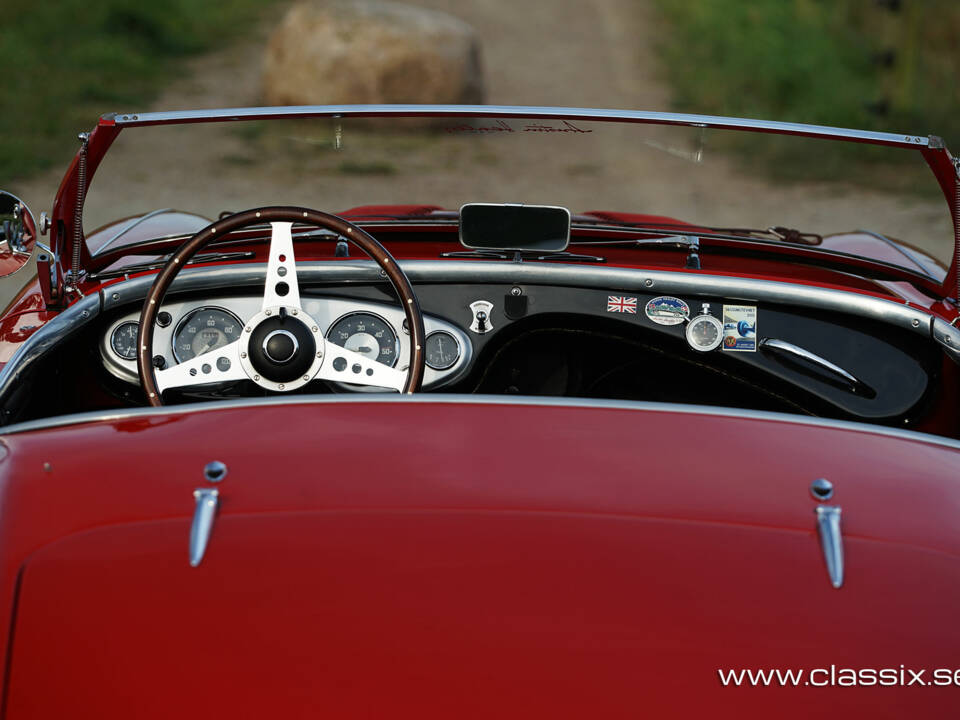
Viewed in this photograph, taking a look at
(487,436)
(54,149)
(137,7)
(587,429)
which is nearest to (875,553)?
(587,429)

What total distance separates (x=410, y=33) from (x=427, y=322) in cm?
739

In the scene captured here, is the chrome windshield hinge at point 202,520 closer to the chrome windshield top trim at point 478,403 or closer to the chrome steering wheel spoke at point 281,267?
the chrome windshield top trim at point 478,403

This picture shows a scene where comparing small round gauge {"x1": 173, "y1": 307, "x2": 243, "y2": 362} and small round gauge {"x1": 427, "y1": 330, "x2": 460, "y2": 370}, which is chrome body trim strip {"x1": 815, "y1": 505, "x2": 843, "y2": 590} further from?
small round gauge {"x1": 173, "y1": 307, "x2": 243, "y2": 362}

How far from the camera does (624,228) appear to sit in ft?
10.5

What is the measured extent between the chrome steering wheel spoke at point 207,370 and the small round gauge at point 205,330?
239 millimetres

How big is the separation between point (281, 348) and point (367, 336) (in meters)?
0.36

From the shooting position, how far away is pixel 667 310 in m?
2.86

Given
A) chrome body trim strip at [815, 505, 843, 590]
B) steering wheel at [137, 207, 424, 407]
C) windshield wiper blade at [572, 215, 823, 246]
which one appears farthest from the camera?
windshield wiper blade at [572, 215, 823, 246]

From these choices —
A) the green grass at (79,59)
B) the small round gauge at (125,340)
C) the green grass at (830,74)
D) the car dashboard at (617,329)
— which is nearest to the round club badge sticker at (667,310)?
the car dashboard at (617,329)

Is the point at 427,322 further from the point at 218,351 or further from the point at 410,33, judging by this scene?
the point at 410,33

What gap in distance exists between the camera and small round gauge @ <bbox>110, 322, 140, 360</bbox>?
2842 millimetres

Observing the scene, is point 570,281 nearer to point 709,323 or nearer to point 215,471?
point 709,323
